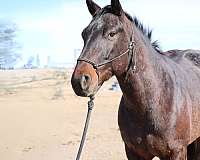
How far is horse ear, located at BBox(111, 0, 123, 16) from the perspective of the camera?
305 cm

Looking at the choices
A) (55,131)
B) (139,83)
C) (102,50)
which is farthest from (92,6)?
(55,131)

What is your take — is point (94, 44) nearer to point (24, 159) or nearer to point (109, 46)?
point (109, 46)

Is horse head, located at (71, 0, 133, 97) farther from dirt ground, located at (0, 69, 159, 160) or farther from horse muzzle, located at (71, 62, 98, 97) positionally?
dirt ground, located at (0, 69, 159, 160)

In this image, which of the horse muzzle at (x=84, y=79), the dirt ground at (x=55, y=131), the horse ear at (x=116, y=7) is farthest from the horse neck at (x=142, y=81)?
the dirt ground at (x=55, y=131)

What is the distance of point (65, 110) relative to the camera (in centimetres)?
1293

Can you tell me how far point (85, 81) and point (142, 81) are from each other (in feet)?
2.39

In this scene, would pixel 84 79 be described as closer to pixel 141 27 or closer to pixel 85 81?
pixel 85 81

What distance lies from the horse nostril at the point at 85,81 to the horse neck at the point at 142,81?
0.47 meters

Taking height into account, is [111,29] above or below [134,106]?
above

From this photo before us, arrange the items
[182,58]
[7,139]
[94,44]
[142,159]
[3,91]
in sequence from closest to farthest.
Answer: [94,44], [142,159], [182,58], [7,139], [3,91]

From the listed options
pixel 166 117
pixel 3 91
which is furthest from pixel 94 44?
pixel 3 91

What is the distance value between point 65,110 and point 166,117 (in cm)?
957

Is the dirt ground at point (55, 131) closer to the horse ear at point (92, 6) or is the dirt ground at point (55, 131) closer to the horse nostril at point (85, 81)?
the horse ear at point (92, 6)

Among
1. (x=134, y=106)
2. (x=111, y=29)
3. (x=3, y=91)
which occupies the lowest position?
(x=3, y=91)
